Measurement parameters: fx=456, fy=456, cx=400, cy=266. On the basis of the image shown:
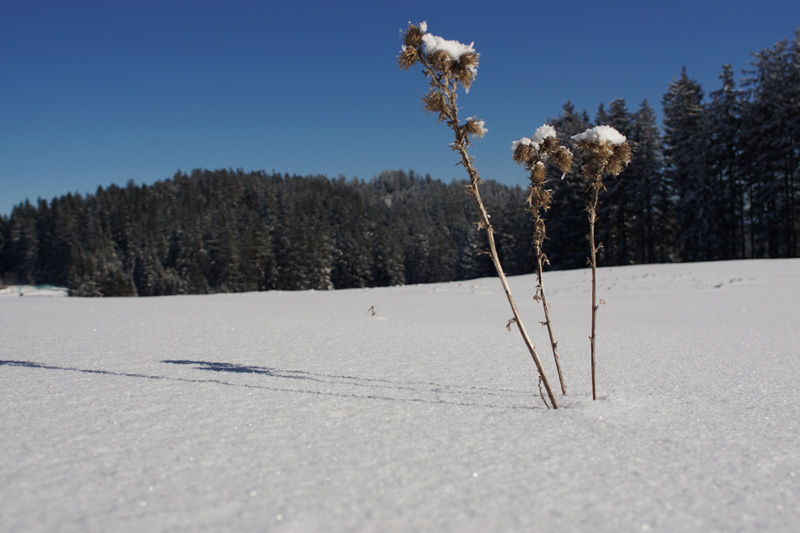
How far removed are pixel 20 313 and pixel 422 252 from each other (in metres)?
66.6

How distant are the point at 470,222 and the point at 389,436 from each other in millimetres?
16099

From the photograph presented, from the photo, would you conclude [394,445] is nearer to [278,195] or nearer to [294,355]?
[294,355]

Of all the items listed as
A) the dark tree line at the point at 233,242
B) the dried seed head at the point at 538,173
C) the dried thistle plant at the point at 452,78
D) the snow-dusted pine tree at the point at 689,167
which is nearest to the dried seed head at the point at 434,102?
the dried thistle plant at the point at 452,78

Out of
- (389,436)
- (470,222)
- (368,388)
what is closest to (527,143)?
(389,436)

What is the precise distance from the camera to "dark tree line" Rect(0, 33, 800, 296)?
988 inches

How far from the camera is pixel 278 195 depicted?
379 feet

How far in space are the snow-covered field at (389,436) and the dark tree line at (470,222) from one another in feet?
5.03

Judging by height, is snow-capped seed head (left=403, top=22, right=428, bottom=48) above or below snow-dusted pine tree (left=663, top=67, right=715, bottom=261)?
below

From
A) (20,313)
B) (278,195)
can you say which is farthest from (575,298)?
(278,195)

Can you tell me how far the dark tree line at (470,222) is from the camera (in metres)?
25.1

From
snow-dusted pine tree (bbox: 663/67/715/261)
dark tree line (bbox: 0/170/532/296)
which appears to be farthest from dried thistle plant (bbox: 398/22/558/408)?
dark tree line (bbox: 0/170/532/296)

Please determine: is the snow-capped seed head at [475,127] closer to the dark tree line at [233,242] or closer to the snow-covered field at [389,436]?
the snow-covered field at [389,436]

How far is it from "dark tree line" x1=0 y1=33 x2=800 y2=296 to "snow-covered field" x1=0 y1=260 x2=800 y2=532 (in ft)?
5.03

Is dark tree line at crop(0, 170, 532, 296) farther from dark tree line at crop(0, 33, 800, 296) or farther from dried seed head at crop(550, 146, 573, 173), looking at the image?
dried seed head at crop(550, 146, 573, 173)
